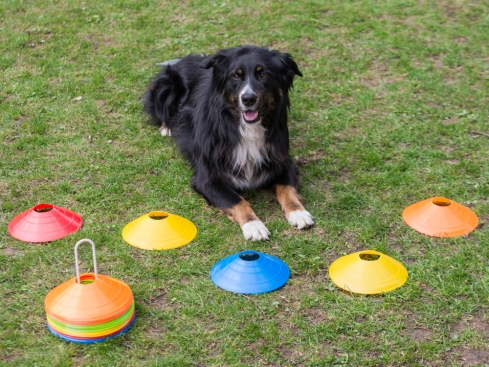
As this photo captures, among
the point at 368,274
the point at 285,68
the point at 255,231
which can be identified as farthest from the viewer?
the point at 285,68

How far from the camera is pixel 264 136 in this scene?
531 cm

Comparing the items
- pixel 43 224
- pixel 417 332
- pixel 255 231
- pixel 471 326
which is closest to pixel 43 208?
pixel 43 224

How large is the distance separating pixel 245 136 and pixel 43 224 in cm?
181

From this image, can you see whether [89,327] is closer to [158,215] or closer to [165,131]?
[158,215]

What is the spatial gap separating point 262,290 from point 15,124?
394 cm

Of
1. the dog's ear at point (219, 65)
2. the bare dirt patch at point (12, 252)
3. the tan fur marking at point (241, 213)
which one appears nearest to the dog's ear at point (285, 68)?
the dog's ear at point (219, 65)

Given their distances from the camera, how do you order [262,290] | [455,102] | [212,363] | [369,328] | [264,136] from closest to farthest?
1. [212,363]
2. [369,328]
3. [262,290]
4. [264,136]
5. [455,102]

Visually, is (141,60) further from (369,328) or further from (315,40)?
(369,328)

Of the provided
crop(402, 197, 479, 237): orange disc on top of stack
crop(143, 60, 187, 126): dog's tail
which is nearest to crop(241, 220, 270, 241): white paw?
crop(402, 197, 479, 237): orange disc on top of stack

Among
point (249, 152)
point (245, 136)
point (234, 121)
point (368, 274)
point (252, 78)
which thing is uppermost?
point (252, 78)

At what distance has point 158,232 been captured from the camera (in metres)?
4.67

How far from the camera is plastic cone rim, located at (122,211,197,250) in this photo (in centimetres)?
462

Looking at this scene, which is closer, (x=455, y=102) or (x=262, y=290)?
(x=262, y=290)

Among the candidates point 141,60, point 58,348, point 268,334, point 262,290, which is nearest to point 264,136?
point 262,290
